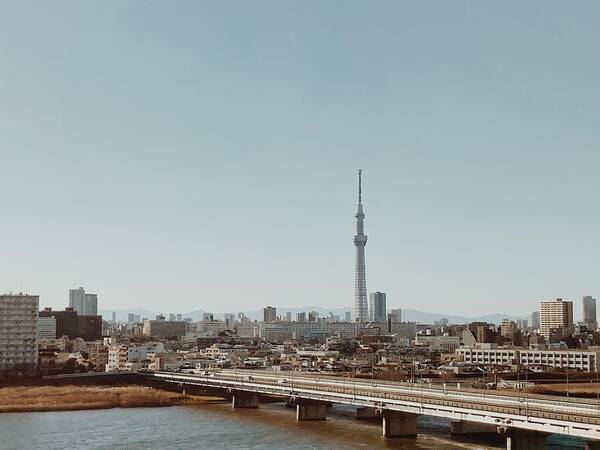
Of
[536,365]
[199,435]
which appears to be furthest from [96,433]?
[536,365]

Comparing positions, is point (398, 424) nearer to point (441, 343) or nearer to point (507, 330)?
point (441, 343)

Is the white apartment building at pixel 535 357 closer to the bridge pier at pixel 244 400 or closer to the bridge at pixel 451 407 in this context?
the bridge at pixel 451 407

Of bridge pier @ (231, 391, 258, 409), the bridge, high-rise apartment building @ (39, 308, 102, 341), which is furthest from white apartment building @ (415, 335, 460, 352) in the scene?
bridge pier @ (231, 391, 258, 409)

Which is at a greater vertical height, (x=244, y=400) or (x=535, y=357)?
(x=535, y=357)

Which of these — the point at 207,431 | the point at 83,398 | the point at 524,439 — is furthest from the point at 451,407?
the point at 83,398

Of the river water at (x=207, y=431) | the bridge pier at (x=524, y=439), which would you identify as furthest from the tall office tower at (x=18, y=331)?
the bridge pier at (x=524, y=439)

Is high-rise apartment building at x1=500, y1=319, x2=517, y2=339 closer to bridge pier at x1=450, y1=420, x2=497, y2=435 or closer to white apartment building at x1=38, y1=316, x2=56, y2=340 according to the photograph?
white apartment building at x1=38, y1=316, x2=56, y2=340
